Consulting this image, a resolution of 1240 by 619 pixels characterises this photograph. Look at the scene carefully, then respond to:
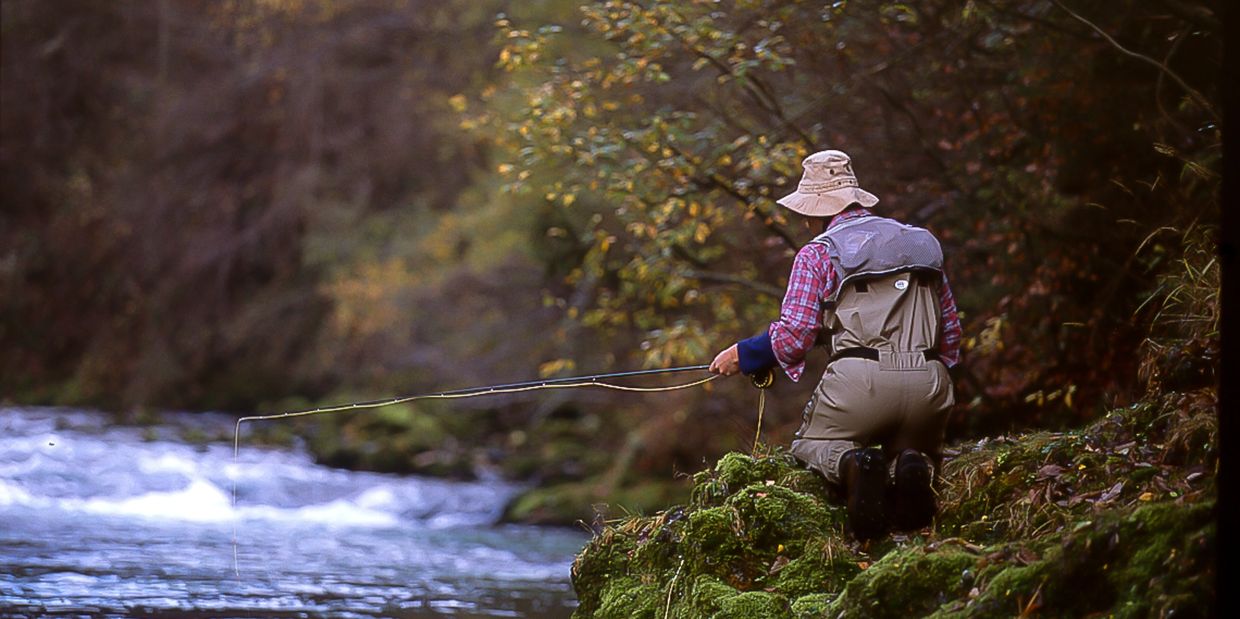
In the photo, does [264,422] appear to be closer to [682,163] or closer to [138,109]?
[138,109]

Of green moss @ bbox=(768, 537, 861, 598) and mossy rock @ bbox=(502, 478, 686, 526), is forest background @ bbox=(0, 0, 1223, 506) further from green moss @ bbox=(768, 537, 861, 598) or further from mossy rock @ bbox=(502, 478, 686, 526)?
green moss @ bbox=(768, 537, 861, 598)

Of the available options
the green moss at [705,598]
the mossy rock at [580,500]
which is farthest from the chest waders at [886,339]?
the mossy rock at [580,500]

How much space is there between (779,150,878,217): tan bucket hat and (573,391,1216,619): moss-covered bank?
3.47 feet

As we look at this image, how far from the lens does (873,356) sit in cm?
480

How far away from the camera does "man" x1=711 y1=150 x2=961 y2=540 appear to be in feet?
15.7

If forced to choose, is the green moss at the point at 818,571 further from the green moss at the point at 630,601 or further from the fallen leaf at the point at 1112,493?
the fallen leaf at the point at 1112,493

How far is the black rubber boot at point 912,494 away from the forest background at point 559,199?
3.77ft

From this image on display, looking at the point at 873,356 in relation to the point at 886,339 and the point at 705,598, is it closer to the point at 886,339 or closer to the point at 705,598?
the point at 886,339

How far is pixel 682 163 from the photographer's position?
9883mm

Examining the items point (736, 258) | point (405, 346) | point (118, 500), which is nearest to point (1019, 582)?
point (736, 258)

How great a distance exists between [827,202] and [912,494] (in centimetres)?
114

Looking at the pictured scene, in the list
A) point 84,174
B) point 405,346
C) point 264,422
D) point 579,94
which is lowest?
point 264,422

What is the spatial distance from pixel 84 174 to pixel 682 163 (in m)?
17.6

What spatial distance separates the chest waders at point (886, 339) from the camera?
479 cm
